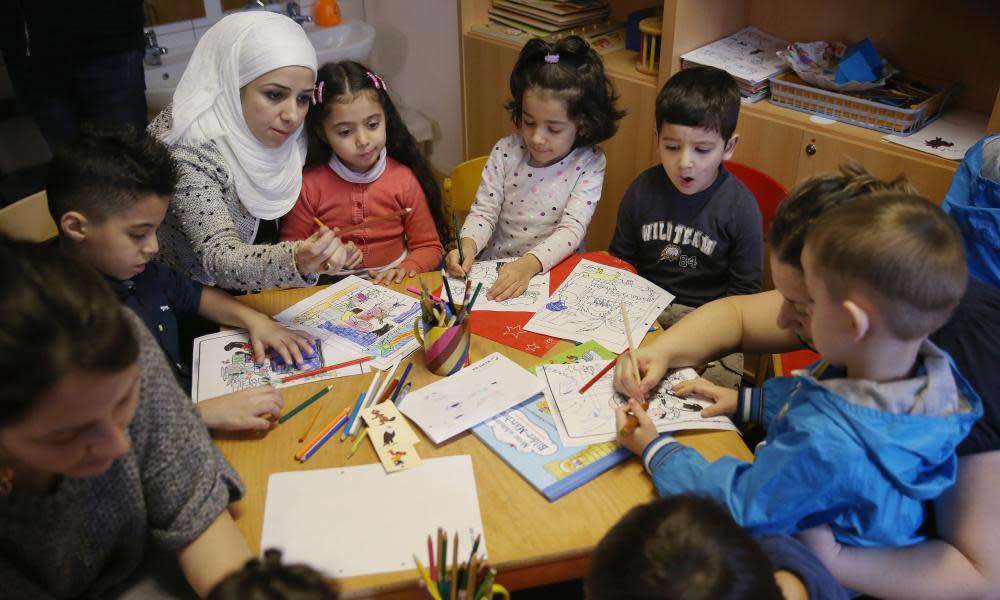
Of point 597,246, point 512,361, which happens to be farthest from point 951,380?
point 597,246

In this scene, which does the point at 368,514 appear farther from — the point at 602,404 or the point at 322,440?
the point at 602,404

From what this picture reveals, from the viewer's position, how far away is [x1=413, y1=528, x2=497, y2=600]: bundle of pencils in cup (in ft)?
3.06

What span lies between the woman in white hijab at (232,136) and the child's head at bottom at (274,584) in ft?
3.17

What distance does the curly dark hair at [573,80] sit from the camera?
1.99m

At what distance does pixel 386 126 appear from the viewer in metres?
2.08

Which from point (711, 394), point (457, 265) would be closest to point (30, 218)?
point (457, 265)

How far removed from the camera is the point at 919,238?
0.92m

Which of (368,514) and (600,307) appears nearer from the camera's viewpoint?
(368,514)

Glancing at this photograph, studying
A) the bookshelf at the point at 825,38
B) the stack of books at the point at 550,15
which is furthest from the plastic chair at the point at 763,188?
the stack of books at the point at 550,15

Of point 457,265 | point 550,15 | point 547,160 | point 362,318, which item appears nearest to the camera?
point 362,318

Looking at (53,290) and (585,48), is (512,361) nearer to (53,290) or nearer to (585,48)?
(53,290)

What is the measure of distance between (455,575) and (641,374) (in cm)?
54

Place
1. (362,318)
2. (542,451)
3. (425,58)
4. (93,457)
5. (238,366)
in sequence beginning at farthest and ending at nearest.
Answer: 1. (425,58)
2. (362,318)
3. (238,366)
4. (542,451)
5. (93,457)

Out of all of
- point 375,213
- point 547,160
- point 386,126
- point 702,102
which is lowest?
point 375,213
